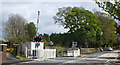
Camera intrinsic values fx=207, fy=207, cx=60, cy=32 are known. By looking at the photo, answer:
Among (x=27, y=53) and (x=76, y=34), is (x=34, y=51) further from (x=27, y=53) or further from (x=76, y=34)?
(x=76, y=34)

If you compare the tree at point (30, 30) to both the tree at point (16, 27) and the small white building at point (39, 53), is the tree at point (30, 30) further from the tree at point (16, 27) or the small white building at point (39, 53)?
the small white building at point (39, 53)

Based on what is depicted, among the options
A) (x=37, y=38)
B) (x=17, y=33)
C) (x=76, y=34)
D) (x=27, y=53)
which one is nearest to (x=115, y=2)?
(x=37, y=38)

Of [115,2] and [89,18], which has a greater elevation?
[89,18]

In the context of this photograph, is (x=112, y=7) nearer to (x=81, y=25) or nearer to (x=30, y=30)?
(x=81, y=25)

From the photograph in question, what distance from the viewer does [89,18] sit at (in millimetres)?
51688

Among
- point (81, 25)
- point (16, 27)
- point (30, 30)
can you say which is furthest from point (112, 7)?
point (30, 30)

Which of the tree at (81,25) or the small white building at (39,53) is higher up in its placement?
the tree at (81,25)

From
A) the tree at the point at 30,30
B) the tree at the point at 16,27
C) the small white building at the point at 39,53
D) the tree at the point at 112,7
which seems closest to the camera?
the tree at the point at 112,7

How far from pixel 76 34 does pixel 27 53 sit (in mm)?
23063

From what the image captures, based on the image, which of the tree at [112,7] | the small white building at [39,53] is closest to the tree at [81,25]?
the small white building at [39,53]

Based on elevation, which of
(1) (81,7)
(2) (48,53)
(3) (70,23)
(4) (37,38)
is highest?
(1) (81,7)

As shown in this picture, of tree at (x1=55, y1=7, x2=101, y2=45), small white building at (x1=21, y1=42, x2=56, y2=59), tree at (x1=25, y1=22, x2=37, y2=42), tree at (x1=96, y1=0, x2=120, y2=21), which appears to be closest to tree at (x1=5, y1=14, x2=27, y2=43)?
tree at (x1=25, y1=22, x2=37, y2=42)

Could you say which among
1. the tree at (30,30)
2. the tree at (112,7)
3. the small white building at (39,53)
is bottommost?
the small white building at (39,53)

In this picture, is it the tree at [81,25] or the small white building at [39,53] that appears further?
the tree at [81,25]
